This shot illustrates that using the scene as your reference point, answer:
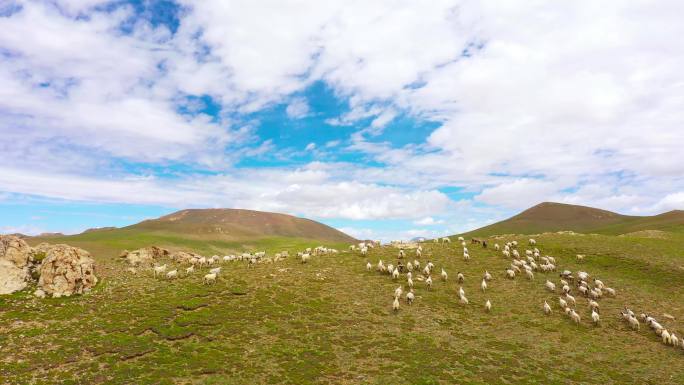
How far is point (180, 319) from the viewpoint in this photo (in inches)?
1291

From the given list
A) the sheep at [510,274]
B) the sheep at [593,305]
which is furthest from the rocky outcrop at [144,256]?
the sheep at [593,305]

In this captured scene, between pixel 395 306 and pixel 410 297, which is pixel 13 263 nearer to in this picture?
pixel 395 306

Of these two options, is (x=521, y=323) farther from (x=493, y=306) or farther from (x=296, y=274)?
(x=296, y=274)

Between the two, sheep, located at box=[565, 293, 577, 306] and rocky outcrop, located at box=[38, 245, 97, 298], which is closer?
rocky outcrop, located at box=[38, 245, 97, 298]

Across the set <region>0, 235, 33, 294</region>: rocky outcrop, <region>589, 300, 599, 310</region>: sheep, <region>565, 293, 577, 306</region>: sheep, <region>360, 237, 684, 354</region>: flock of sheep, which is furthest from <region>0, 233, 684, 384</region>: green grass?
<region>0, 235, 33, 294</region>: rocky outcrop

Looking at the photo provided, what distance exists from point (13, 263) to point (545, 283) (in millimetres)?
61575

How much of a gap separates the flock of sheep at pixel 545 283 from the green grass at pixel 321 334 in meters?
0.97

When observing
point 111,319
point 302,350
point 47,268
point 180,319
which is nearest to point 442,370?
point 302,350

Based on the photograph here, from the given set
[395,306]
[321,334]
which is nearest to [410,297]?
[395,306]

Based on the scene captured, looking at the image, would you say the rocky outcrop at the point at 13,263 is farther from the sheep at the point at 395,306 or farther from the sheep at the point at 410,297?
the sheep at the point at 410,297

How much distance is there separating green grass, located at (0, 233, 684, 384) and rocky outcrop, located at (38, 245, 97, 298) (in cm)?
170

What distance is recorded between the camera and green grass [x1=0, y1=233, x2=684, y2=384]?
2570 cm

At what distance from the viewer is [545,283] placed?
47000mm

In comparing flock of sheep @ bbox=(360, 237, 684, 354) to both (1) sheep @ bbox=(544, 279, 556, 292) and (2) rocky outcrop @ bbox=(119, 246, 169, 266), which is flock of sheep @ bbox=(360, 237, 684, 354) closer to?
(1) sheep @ bbox=(544, 279, 556, 292)
